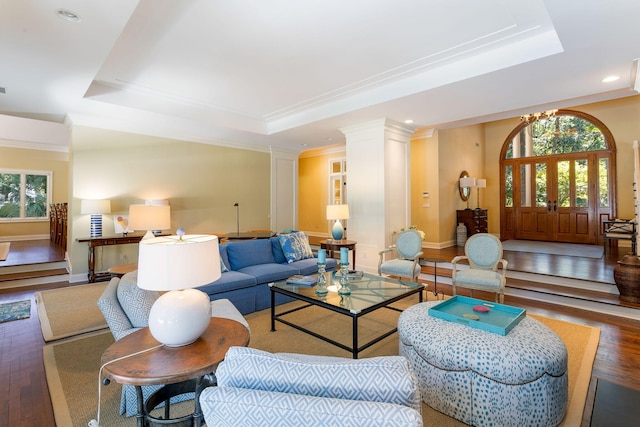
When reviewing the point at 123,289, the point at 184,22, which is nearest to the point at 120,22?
the point at 184,22

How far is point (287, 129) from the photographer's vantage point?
20.5ft

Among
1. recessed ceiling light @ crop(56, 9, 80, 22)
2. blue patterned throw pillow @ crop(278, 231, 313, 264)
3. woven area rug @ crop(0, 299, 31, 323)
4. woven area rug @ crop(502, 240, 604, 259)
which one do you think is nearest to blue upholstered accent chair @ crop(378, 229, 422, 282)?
blue patterned throw pillow @ crop(278, 231, 313, 264)

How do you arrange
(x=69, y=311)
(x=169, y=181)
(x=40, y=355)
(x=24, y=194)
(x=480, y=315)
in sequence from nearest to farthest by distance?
(x=480, y=315)
(x=40, y=355)
(x=69, y=311)
(x=169, y=181)
(x=24, y=194)

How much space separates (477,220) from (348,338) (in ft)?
20.6

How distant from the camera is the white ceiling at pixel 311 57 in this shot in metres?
2.75

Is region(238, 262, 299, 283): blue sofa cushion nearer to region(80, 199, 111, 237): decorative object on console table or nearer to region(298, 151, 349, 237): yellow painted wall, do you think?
region(80, 199, 111, 237): decorative object on console table

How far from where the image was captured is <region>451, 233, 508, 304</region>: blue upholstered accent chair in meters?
3.70

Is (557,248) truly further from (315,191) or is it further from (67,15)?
(67,15)

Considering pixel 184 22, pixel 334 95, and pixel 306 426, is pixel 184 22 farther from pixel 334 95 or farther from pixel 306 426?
pixel 306 426

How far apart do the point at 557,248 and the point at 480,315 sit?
6.34m

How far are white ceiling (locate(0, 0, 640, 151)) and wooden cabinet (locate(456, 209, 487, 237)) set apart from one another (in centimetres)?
288

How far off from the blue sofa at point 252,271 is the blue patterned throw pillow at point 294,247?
65 millimetres

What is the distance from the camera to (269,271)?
398cm

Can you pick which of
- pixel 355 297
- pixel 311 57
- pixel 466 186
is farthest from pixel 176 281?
pixel 466 186
